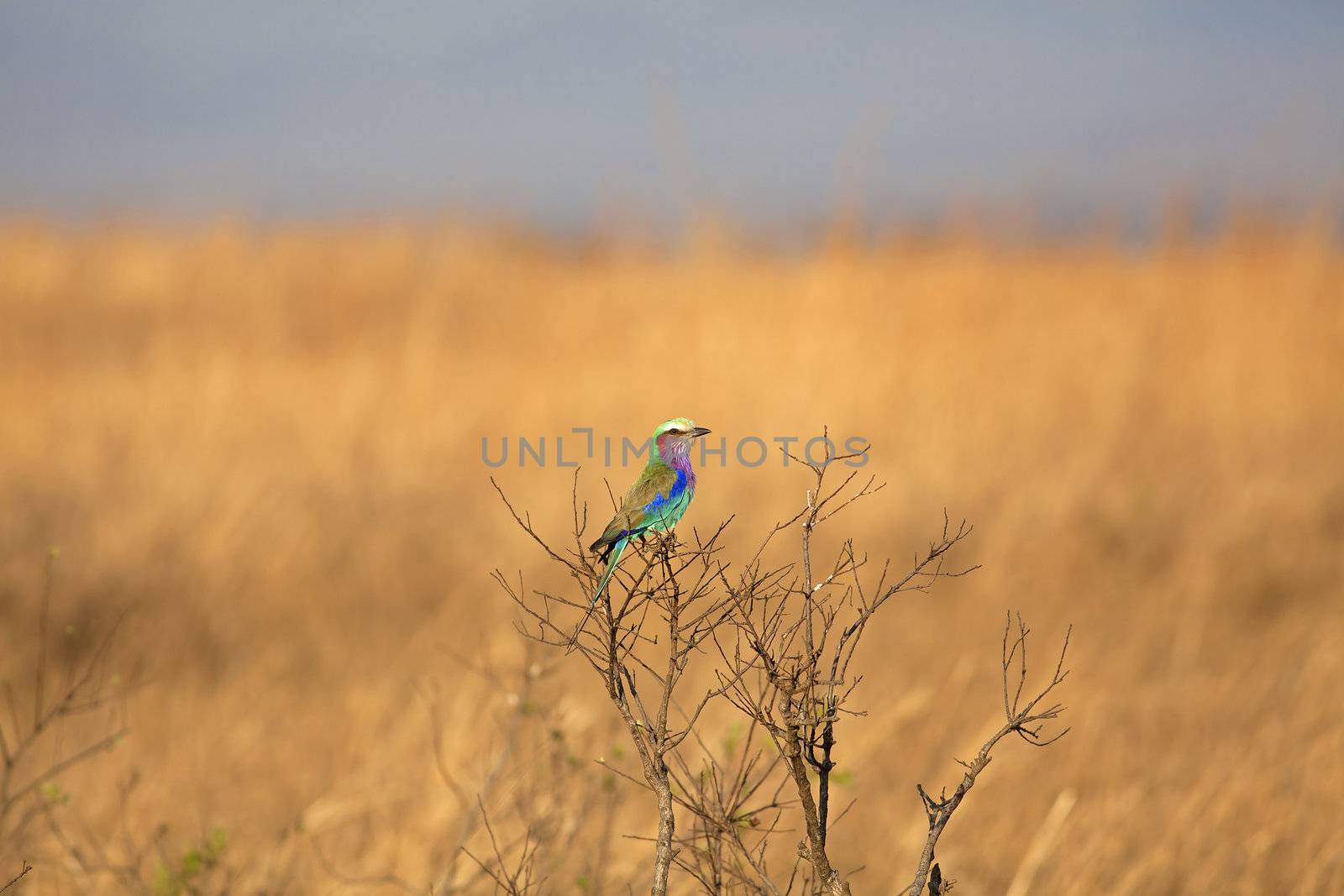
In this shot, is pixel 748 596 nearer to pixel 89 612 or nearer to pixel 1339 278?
pixel 89 612

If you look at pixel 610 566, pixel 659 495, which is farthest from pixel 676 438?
pixel 610 566

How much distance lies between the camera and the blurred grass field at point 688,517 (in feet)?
11.9

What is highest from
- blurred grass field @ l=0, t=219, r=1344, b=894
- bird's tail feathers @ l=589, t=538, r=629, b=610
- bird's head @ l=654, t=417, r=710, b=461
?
blurred grass field @ l=0, t=219, r=1344, b=894

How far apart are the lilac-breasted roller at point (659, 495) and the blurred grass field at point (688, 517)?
1363mm

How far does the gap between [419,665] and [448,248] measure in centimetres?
788

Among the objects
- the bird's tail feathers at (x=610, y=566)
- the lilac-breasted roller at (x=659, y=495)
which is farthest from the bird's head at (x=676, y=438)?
the bird's tail feathers at (x=610, y=566)

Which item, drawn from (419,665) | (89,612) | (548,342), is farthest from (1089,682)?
(548,342)

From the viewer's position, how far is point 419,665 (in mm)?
5430

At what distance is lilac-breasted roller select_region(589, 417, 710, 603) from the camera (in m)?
1.26

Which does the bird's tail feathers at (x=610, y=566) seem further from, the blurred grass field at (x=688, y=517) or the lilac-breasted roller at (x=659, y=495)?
the blurred grass field at (x=688, y=517)

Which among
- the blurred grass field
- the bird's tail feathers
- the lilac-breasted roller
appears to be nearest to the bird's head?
the lilac-breasted roller

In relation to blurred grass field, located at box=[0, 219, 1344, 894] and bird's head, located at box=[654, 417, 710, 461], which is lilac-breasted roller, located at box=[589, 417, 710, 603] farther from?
blurred grass field, located at box=[0, 219, 1344, 894]

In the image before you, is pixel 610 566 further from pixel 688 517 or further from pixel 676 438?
pixel 688 517

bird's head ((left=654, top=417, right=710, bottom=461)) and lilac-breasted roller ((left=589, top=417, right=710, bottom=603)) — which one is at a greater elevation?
bird's head ((left=654, top=417, right=710, bottom=461))
